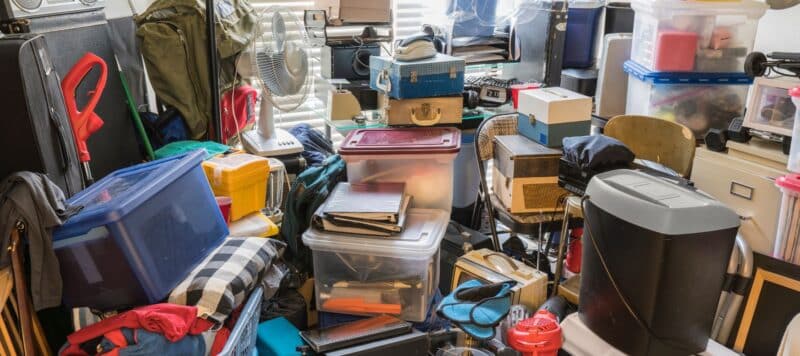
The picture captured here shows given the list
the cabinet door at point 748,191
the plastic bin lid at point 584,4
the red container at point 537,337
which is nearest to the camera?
the red container at point 537,337

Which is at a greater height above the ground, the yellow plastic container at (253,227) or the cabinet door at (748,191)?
the cabinet door at (748,191)

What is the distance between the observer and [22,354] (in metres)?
1.42

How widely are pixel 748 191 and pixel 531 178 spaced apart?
708 mm

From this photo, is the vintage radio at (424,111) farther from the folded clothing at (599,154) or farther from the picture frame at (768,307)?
the picture frame at (768,307)

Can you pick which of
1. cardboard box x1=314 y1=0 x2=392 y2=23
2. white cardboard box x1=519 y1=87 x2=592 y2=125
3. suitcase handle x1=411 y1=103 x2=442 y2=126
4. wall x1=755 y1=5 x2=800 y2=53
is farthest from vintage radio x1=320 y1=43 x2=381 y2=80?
wall x1=755 y1=5 x2=800 y2=53

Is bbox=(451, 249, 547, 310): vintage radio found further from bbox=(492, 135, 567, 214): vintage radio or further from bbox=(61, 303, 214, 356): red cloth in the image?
bbox=(61, 303, 214, 356): red cloth

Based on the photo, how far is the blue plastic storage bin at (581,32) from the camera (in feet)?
10.5

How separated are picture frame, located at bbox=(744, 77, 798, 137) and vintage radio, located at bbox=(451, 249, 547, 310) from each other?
2.87ft

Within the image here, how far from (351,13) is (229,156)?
970 millimetres

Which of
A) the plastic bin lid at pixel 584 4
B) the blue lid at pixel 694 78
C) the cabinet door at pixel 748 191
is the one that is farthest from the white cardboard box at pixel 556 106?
the plastic bin lid at pixel 584 4

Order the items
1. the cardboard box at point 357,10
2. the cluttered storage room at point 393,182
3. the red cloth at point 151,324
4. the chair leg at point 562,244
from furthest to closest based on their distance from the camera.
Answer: the cardboard box at point 357,10 < the chair leg at point 562,244 < the cluttered storage room at point 393,182 < the red cloth at point 151,324

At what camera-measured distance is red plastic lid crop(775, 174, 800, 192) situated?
1.77 metres

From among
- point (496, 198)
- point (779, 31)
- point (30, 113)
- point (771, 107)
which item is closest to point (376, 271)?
point (496, 198)

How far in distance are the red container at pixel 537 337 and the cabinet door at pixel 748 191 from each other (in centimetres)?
75
